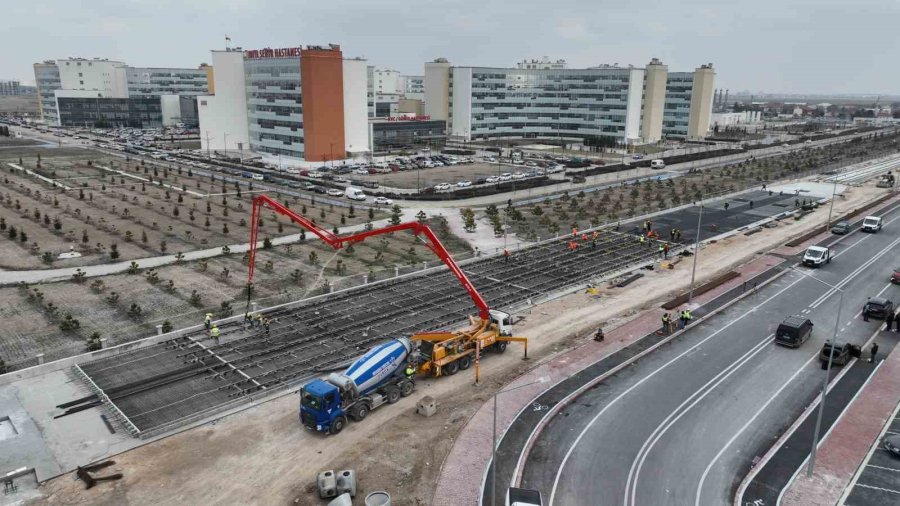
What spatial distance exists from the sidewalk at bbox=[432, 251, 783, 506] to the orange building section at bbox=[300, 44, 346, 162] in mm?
72180

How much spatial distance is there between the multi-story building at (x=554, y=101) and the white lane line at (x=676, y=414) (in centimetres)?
10634

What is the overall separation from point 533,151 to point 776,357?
323 ft

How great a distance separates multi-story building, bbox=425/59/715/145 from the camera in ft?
449

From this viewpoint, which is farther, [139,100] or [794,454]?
[139,100]

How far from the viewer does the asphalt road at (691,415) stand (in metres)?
20.5

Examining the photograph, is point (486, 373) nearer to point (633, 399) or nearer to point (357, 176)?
point (633, 399)

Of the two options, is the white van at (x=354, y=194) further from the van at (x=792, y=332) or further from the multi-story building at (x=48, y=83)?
the multi-story building at (x=48, y=83)

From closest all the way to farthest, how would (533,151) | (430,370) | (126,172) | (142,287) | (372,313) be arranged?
1. (430,370)
2. (372,313)
3. (142,287)
4. (126,172)
5. (533,151)

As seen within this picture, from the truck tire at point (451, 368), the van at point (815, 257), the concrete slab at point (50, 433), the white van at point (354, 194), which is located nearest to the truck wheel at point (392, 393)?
the truck tire at point (451, 368)

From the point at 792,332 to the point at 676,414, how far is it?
35.7ft

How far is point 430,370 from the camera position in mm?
28172

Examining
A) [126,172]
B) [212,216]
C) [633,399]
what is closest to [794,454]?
[633,399]

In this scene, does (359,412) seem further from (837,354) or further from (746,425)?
(837,354)

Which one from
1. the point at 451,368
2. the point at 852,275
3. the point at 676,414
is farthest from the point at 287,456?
the point at 852,275
